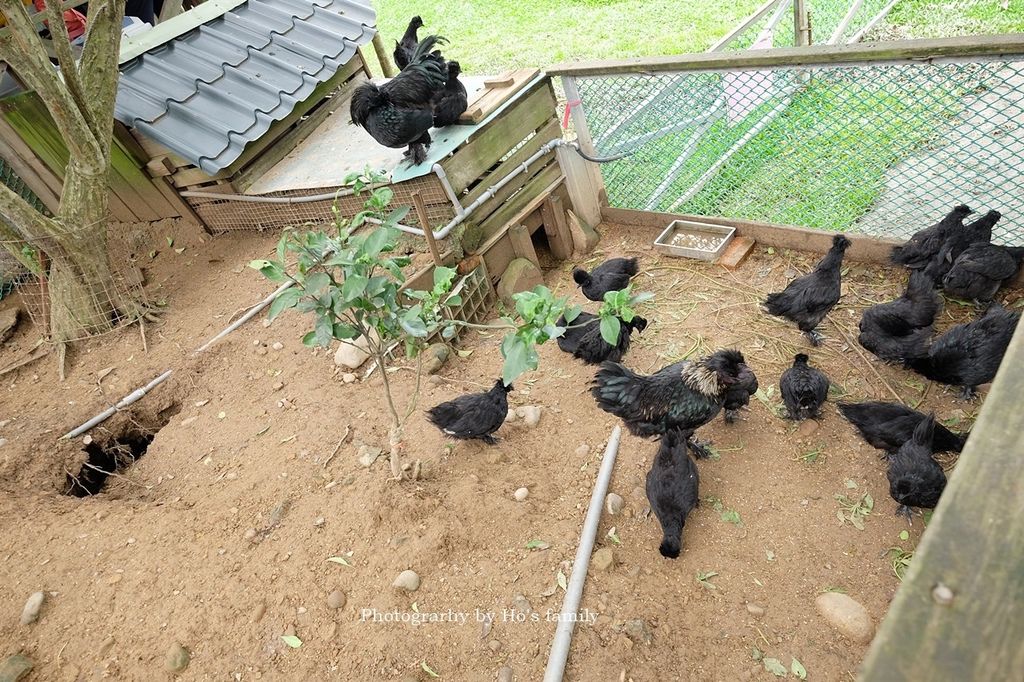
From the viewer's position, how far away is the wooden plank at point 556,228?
5.60 m

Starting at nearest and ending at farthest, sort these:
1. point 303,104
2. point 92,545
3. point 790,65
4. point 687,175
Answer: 1. point 92,545
2. point 790,65
3. point 687,175
4. point 303,104

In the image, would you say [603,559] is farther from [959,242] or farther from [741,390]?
[959,242]

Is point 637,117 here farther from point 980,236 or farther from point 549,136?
point 980,236

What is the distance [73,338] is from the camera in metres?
5.09

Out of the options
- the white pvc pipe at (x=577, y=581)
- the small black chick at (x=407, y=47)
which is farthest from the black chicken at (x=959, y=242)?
the small black chick at (x=407, y=47)

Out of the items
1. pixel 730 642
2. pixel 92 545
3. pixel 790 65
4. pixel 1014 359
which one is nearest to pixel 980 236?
pixel 790 65

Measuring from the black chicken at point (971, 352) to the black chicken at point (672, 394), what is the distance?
1.15 meters

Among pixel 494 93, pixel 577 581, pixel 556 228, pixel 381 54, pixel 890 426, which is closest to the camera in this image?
pixel 577 581

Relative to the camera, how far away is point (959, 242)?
392 centimetres

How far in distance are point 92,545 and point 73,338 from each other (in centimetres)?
268

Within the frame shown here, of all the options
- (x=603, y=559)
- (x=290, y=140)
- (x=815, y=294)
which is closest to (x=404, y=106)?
(x=290, y=140)

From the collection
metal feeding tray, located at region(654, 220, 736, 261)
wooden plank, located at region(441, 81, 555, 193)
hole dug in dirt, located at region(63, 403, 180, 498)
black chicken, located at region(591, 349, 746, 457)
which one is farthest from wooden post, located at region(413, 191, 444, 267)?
hole dug in dirt, located at region(63, 403, 180, 498)

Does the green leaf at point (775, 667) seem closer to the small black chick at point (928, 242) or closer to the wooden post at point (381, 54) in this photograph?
the small black chick at point (928, 242)

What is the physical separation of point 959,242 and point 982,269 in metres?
0.30
